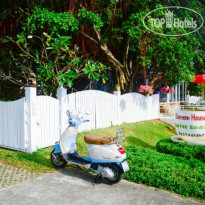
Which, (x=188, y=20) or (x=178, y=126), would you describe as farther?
(x=188, y=20)

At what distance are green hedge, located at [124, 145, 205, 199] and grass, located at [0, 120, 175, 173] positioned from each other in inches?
74.8

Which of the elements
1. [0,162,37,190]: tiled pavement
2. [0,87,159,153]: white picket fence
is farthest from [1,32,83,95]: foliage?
[0,162,37,190]: tiled pavement

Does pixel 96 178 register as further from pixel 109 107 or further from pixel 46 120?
pixel 109 107

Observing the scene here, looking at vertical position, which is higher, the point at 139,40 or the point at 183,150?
the point at 139,40

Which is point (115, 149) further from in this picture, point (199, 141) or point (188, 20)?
point (188, 20)

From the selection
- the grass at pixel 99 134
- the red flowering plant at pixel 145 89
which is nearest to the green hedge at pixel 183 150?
the grass at pixel 99 134

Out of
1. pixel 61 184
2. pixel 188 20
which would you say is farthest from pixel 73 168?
pixel 188 20

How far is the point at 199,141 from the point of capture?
739 cm

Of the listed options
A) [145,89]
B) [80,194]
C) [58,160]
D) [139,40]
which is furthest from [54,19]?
[80,194]

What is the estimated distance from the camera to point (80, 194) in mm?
4492

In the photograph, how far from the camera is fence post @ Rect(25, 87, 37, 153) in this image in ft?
21.8

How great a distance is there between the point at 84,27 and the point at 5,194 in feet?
28.2

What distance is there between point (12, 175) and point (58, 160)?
3.41ft

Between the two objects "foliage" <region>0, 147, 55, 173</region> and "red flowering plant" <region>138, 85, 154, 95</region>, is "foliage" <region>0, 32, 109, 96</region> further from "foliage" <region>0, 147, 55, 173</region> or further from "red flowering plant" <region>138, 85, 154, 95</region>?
"foliage" <region>0, 147, 55, 173</region>
